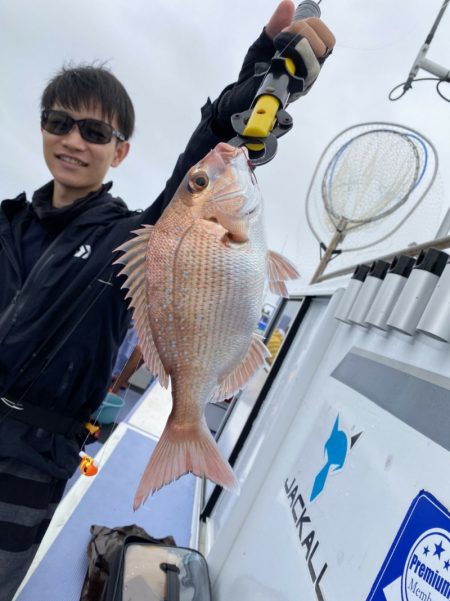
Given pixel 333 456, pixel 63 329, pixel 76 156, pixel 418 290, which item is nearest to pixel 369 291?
pixel 418 290

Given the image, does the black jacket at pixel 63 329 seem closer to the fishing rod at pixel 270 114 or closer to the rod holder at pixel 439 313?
the fishing rod at pixel 270 114

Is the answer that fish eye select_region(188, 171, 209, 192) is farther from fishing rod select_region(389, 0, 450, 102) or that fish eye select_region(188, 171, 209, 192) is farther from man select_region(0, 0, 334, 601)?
fishing rod select_region(389, 0, 450, 102)

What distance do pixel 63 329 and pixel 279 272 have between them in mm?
1018

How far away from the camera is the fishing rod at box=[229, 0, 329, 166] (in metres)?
0.94

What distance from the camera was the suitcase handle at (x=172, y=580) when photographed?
5.65ft

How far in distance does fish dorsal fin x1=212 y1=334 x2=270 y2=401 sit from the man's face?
1.31 metres

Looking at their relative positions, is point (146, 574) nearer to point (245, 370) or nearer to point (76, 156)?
point (245, 370)

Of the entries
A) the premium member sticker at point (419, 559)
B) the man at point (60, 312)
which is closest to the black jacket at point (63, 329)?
the man at point (60, 312)

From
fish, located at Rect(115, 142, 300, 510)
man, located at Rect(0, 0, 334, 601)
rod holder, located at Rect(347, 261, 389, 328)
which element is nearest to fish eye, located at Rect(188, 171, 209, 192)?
fish, located at Rect(115, 142, 300, 510)

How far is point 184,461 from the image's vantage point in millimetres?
924

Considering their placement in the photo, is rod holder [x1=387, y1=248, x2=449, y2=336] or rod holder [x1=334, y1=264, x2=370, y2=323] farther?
rod holder [x1=334, y1=264, x2=370, y2=323]

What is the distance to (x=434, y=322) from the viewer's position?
1.14m

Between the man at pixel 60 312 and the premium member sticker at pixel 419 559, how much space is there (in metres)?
1.22

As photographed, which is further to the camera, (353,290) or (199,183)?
(353,290)
